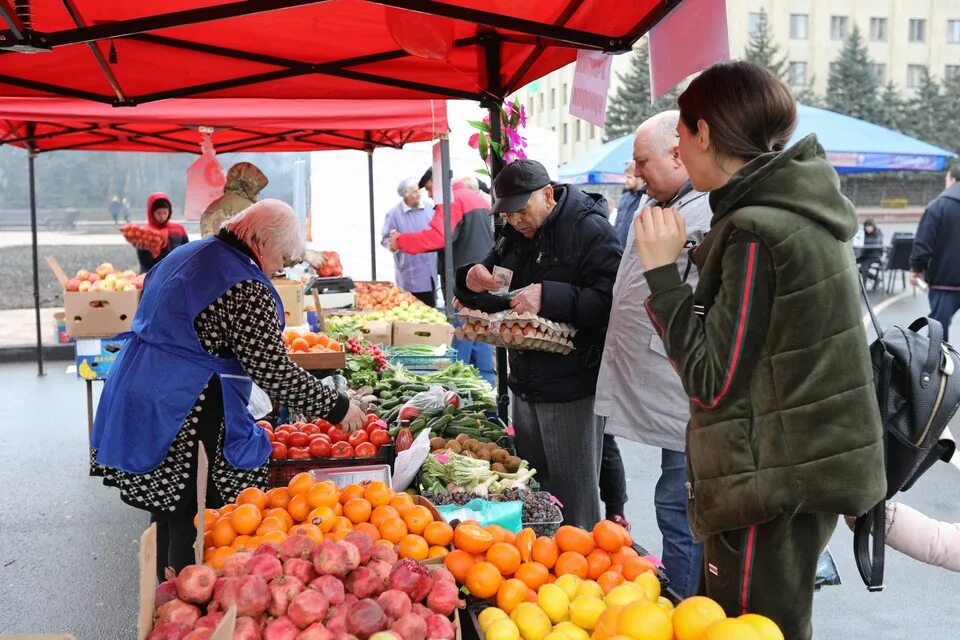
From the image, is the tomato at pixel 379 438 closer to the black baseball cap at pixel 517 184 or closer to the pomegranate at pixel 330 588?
the black baseball cap at pixel 517 184

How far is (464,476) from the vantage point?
325 cm

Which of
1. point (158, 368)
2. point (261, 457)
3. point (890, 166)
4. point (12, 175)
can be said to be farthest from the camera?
point (12, 175)

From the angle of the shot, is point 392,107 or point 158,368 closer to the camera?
point 158,368

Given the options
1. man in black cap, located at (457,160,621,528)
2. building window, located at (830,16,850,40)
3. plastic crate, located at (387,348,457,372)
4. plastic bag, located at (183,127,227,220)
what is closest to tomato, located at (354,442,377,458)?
man in black cap, located at (457,160,621,528)

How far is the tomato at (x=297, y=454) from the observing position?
3.62m

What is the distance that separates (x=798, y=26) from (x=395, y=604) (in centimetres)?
5887

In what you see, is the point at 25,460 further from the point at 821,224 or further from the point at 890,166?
the point at 890,166

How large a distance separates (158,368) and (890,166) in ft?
43.9

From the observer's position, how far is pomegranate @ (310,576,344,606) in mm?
1794

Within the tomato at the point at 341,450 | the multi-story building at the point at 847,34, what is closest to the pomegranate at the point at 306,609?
the tomato at the point at 341,450

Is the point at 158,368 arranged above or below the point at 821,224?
below

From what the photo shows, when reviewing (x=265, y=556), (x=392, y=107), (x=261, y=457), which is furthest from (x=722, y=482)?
(x=392, y=107)

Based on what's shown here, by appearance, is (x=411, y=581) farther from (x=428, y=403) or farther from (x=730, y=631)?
(x=428, y=403)

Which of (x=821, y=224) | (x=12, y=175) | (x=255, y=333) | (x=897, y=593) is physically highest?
(x=12, y=175)
